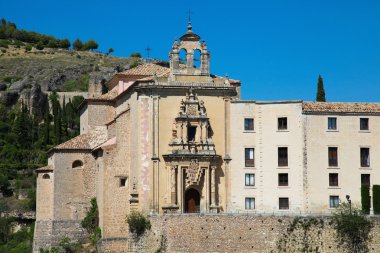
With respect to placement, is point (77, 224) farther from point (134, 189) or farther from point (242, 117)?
point (242, 117)

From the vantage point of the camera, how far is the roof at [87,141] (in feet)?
211

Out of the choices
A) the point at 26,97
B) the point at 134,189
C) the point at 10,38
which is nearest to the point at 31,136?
the point at 26,97

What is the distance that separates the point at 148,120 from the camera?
57000 mm

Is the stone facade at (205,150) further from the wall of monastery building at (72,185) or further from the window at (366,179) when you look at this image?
the wall of monastery building at (72,185)

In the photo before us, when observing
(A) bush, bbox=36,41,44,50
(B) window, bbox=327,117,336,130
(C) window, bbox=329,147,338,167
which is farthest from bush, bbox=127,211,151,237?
(A) bush, bbox=36,41,44,50

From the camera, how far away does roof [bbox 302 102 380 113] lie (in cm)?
5790

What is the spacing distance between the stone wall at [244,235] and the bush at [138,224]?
169 cm

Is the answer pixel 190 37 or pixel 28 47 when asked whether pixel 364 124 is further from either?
pixel 28 47

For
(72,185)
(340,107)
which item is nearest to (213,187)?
(340,107)

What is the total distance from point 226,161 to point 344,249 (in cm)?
1020

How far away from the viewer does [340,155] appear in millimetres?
57562

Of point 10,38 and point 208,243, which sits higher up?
point 10,38

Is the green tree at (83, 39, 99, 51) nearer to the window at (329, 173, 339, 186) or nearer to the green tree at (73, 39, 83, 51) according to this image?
the green tree at (73, 39, 83, 51)

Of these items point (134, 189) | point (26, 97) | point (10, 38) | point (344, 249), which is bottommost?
point (344, 249)
